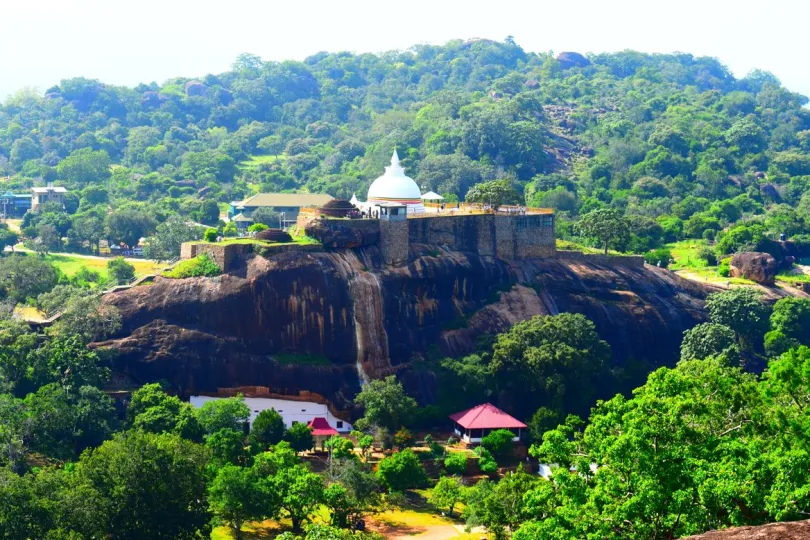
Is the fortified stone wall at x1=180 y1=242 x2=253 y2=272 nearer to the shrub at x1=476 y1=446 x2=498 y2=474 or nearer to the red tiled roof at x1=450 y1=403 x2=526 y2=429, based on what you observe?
the red tiled roof at x1=450 y1=403 x2=526 y2=429

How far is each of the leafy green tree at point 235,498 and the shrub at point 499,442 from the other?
44.1 ft

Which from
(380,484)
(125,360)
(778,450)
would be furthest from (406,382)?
(778,450)

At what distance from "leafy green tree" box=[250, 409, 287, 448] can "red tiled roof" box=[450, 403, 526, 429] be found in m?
8.90

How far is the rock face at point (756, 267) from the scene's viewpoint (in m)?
74.8

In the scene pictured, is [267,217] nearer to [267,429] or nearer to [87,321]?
[87,321]

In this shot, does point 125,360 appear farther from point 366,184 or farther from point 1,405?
point 366,184

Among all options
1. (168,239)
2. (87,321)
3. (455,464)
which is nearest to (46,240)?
(168,239)

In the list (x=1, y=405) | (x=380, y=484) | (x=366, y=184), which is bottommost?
(x=380, y=484)

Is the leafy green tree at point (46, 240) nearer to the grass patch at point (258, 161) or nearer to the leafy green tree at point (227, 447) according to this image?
the leafy green tree at point (227, 447)

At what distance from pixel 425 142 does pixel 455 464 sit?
7000 cm

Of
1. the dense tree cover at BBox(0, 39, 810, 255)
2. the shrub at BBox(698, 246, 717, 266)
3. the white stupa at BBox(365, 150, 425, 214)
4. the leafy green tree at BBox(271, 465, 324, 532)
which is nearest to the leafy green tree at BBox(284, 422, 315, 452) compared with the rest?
the leafy green tree at BBox(271, 465, 324, 532)

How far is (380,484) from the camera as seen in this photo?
4800 centimetres

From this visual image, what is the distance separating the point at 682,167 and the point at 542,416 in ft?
215

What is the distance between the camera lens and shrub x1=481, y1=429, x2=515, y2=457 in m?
52.6
